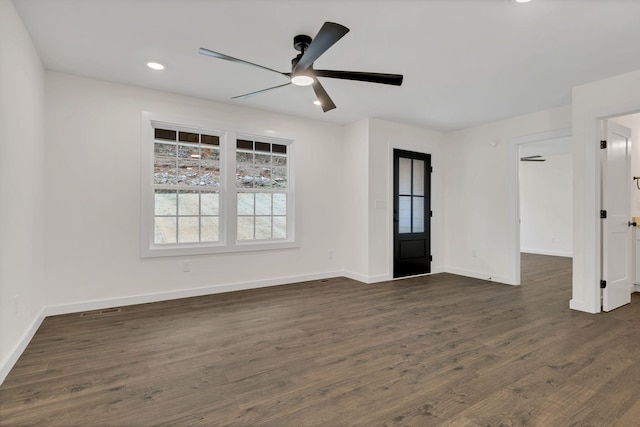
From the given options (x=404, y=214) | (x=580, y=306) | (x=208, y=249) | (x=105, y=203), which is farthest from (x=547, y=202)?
(x=105, y=203)

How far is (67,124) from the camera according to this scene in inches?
139

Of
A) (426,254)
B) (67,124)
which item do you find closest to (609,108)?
(426,254)

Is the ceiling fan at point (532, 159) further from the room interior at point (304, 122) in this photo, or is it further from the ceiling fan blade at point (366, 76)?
the ceiling fan blade at point (366, 76)

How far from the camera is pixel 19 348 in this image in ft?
8.17

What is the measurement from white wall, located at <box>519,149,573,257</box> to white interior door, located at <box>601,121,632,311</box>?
13.2 feet

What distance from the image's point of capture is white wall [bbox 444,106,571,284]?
16.3 feet

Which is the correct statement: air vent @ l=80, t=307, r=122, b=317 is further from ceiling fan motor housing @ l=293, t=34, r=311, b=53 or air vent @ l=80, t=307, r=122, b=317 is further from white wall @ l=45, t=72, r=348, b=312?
ceiling fan motor housing @ l=293, t=34, r=311, b=53

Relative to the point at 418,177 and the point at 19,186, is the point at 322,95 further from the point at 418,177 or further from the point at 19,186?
the point at 418,177

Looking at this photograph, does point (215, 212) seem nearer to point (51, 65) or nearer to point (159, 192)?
point (159, 192)

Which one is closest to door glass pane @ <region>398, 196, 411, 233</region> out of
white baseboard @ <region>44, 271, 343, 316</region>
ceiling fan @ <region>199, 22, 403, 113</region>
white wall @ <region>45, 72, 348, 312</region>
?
white baseboard @ <region>44, 271, 343, 316</region>

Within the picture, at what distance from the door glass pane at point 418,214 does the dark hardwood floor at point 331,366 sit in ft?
6.44

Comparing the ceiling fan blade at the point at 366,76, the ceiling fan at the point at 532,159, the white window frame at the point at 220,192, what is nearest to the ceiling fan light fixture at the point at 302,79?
the ceiling fan blade at the point at 366,76

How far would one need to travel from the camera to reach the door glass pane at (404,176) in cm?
549

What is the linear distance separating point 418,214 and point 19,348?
5327 mm
